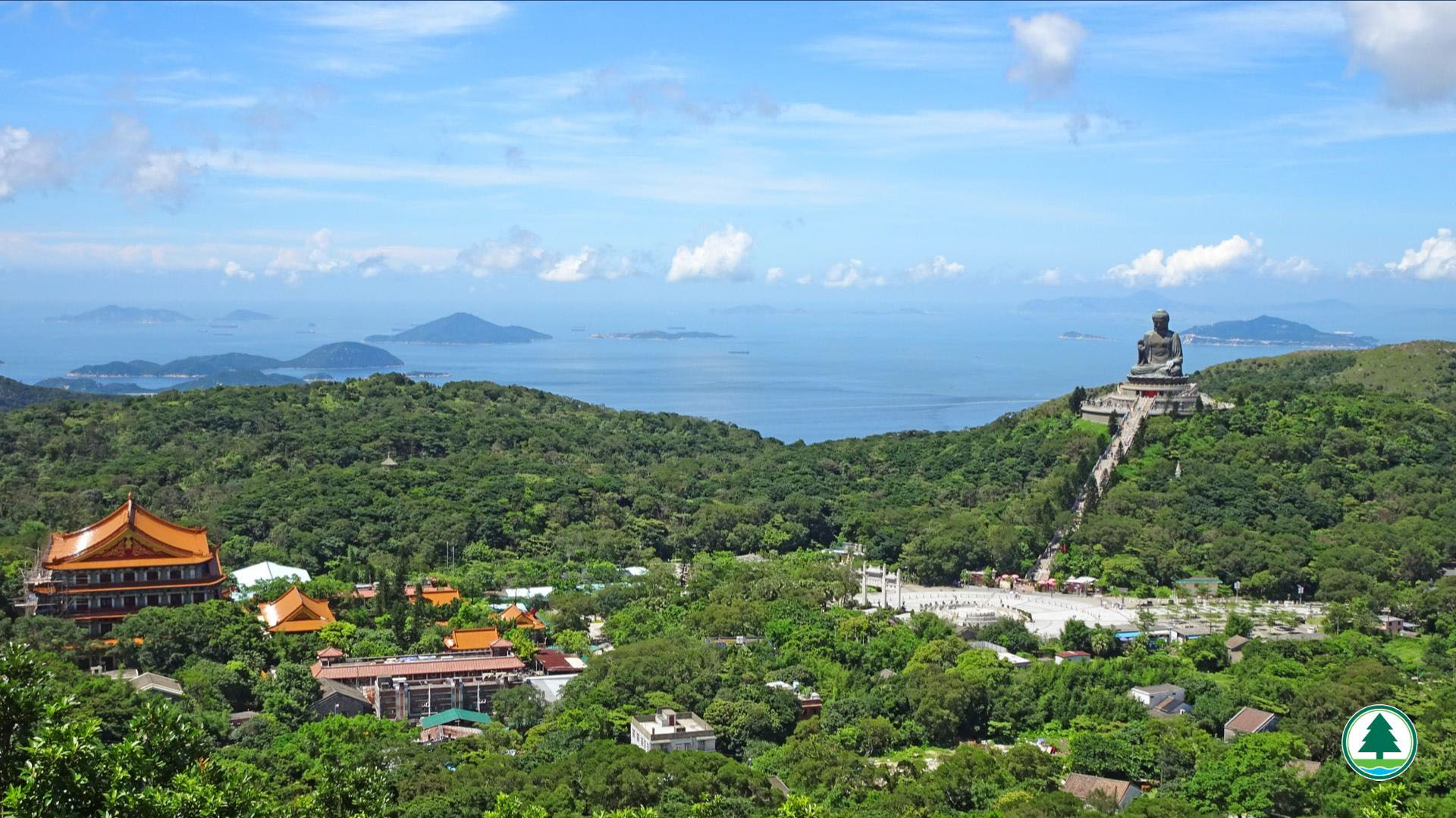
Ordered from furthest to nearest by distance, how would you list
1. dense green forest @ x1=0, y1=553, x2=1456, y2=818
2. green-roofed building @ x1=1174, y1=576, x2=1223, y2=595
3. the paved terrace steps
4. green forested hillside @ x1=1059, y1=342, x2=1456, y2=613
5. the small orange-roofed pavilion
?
the paved terrace steps < green-roofed building @ x1=1174, y1=576, x2=1223, y2=595 < green forested hillside @ x1=1059, y1=342, x2=1456, y2=613 < the small orange-roofed pavilion < dense green forest @ x1=0, y1=553, x2=1456, y2=818

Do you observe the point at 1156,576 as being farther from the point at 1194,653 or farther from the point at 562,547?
the point at 562,547

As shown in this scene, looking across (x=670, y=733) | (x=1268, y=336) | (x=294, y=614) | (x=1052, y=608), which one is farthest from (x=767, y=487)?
(x=1268, y=336)

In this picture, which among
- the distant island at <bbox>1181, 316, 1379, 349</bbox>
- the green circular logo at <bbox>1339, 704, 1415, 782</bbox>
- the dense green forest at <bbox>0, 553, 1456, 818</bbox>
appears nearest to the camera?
the green circular logo at <bbox>1339, 704, 1415, 782</bbox>

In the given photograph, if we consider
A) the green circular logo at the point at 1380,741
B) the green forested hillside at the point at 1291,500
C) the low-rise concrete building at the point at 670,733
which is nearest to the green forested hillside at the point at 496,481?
the green forested hillside at the point at 1291,500

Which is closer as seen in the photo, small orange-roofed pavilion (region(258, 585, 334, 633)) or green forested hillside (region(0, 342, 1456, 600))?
small orange-roofed pavilion (region(258, 585, 334, 633))

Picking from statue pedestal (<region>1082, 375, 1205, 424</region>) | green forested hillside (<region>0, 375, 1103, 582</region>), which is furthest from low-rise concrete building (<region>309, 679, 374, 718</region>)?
statue pedestal (<region>1082, 375, 1205, 424</region>)

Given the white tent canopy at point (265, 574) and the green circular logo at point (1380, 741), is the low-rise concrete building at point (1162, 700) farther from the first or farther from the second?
the white tent canopy at point (265, 574)

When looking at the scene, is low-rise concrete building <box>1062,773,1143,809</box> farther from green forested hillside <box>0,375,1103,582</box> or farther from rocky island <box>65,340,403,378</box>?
rocky island <box>65,340,403,378</box>
